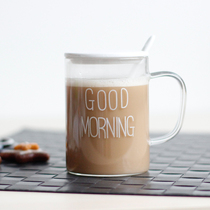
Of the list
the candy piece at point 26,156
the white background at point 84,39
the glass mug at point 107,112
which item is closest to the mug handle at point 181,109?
the glass mug at point 107,112

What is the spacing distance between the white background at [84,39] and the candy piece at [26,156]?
1.35 meters

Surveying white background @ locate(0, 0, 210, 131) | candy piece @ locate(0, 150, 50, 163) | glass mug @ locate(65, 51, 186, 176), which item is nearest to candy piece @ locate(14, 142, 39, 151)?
candy piece @ locate(0, 150, 50, 163)

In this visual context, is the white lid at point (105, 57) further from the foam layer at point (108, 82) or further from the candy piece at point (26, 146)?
the candy piece at point (26, 146)

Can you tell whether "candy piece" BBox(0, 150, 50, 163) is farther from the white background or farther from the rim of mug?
the white background

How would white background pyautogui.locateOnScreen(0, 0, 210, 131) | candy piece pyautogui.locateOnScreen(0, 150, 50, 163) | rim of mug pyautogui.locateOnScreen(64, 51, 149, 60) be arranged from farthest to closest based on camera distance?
white background pyautogui.locateOnScreen(0, 0, 210, 131), candy piece pyautogui.locateOnScreen(0, 150, 50, 163), rim of mug pyautogui.locateOnScreen(64, 51, 149, 60)

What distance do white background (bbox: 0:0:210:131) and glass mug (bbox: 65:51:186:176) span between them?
1.45 metres

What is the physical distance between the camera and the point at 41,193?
66cm

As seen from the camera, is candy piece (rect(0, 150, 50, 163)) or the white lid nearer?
the white lid

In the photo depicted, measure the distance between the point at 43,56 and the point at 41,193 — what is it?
1673mm

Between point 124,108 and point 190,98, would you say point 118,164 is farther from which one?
point 190,98

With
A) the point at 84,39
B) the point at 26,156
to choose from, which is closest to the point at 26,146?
the point at 26,156

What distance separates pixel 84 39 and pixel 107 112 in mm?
1527

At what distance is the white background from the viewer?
7.32ft

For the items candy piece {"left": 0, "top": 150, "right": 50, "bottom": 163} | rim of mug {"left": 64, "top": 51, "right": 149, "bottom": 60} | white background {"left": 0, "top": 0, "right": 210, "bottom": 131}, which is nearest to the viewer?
rim of mug {"left": 64, "top": 51, "right": 149, "bottom": 60}
